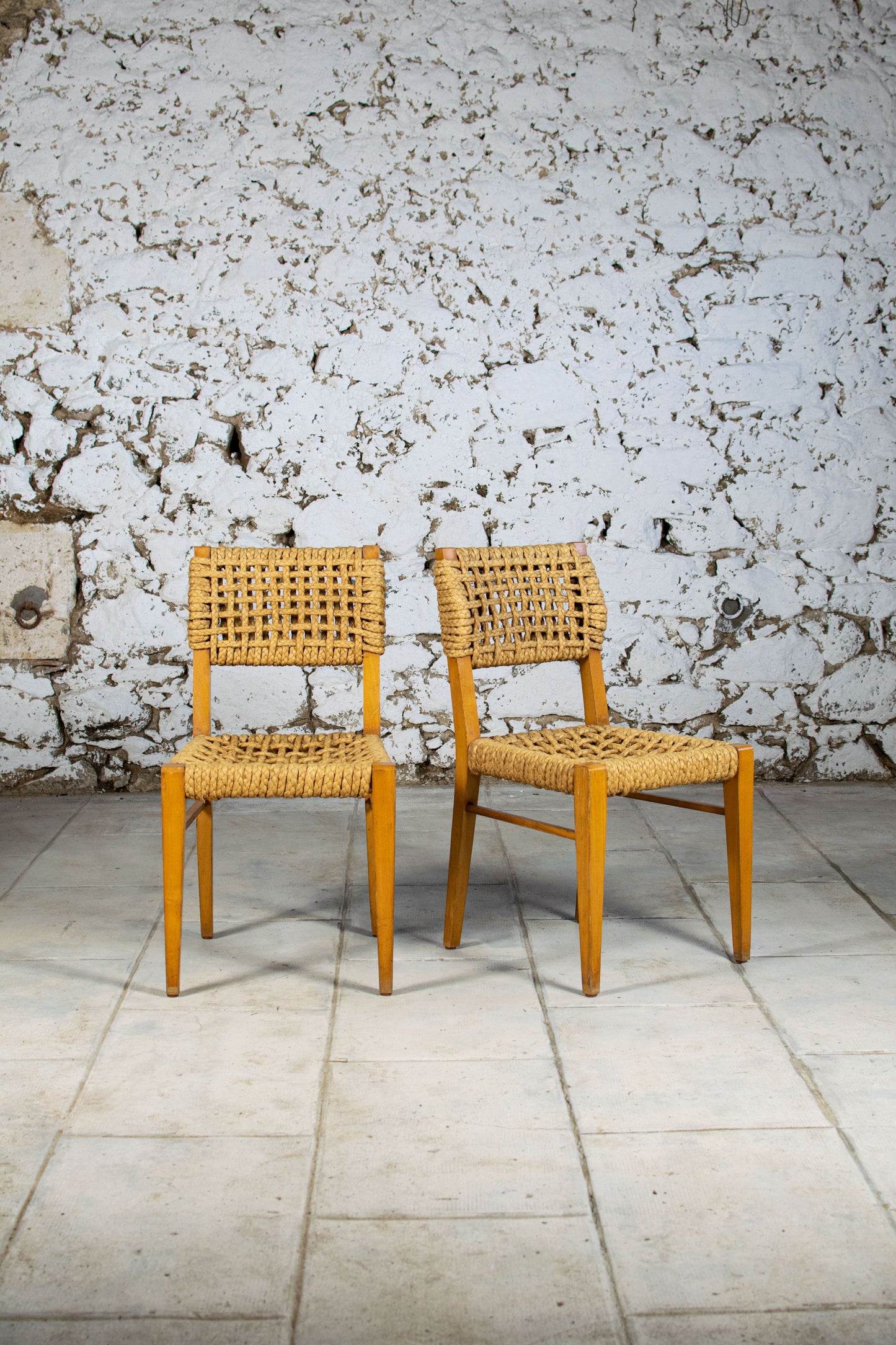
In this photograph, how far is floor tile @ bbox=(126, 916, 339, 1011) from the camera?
2.15m

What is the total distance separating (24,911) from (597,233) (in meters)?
2.66

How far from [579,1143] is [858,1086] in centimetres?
48

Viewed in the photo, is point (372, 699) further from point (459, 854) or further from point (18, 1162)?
point (18, 1162)

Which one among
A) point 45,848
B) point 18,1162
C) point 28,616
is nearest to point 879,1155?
point 18,1162

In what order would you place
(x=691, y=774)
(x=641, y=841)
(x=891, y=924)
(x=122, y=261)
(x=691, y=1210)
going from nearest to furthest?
(x=691, y=1210)
(x=691, y=774)
(x=891, y=924)
(x=641, y=841)
(x=122, y=261)

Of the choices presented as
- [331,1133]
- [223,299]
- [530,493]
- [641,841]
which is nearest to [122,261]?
[223,299]

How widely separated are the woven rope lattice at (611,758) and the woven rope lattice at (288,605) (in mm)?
378

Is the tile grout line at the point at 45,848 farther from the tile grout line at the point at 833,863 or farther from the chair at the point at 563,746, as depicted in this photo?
the tile grout line at the point at 833,863

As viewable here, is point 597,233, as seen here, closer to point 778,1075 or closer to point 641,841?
point 641,841

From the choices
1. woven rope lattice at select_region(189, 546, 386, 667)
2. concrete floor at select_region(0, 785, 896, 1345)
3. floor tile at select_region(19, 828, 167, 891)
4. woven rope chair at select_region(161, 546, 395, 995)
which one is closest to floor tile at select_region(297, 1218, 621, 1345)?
concrete floor at select_region(0, 785, 896, 1345)

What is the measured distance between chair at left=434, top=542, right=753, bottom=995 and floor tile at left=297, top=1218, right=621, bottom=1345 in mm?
758

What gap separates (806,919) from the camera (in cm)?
257

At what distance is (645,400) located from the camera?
3762 mm

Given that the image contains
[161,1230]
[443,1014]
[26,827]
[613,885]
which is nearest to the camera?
[161,1230]
